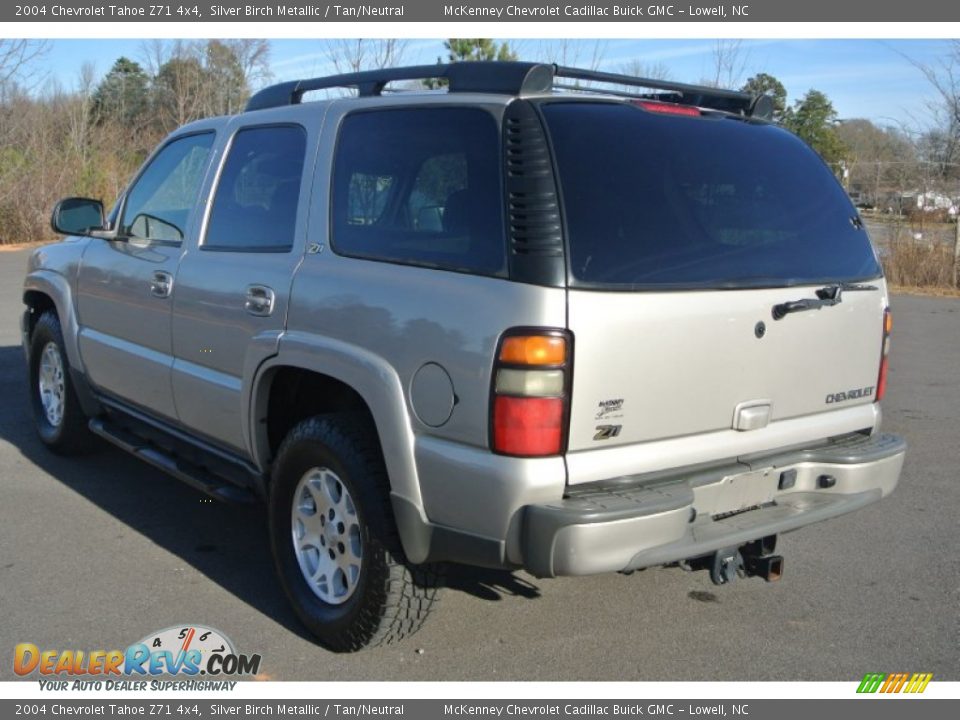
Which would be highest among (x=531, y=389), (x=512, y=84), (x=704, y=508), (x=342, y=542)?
(x=512, y=84)

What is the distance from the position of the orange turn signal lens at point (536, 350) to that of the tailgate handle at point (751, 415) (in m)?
0.83

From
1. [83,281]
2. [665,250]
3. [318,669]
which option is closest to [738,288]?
[665,250]

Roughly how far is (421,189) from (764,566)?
197 cm

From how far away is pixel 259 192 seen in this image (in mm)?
4316

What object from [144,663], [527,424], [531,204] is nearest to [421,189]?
[531,204]

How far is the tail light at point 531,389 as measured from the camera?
2955mm

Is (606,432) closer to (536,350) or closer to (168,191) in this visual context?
(536,350)

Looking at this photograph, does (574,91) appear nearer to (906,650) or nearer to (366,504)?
(366,504)

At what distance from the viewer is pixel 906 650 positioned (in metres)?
3.76

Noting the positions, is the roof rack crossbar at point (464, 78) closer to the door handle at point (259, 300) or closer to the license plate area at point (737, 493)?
the door handle at point (259, 300)

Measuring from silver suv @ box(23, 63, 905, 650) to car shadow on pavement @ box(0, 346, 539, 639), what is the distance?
403 millimetres

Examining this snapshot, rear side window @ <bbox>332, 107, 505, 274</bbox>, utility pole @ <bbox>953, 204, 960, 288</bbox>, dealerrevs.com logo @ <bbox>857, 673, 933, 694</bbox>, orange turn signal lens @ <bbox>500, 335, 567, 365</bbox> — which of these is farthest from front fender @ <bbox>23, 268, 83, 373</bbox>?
utility pole @ <bbox>953, 204, 960, 288</bbox>

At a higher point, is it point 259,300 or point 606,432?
point 259,300

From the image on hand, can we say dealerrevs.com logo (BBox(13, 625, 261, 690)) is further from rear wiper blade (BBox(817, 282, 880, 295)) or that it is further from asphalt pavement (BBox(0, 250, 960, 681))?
rear wiper blade (BBox(817, 282, 880, 295))
